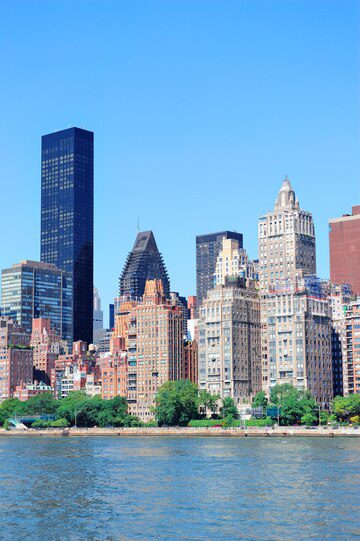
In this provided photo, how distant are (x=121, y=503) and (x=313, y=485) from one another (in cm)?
2178

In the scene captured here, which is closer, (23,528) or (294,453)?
(23,528)

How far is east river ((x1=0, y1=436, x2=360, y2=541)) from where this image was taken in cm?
7662

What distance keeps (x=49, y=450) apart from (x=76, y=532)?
100 meters

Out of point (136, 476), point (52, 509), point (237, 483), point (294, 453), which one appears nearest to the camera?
point (52, 509)

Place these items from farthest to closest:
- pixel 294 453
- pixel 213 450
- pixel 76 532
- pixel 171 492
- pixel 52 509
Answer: pixel 213 450 → pixel 294 453 → pixel 171 492 → pixel 52 509 → pixel 76 532

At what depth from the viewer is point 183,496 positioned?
9544 cm

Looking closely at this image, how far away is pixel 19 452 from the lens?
17050 cm

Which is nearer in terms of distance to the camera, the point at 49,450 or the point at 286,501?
the point at 286,501

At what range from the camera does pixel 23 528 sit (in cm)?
7819

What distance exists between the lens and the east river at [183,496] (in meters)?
76.6

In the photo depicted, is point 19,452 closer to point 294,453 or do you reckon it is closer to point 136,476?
point 294,453

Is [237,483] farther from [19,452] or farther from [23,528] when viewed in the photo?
[19,452]

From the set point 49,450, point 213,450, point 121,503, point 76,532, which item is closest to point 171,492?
point 121,503

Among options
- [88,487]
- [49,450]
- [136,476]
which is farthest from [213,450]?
[88,487]
